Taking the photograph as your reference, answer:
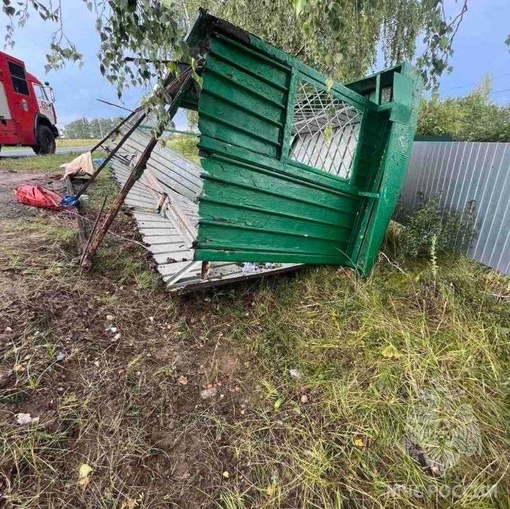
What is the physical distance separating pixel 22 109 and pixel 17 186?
227 inches

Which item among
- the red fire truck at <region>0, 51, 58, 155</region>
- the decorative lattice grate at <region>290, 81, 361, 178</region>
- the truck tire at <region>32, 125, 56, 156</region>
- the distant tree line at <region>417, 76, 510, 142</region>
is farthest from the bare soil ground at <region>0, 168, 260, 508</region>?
the truck tire at <region>32, 125, 56, 156</region>

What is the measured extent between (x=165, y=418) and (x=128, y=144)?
6.22 metres

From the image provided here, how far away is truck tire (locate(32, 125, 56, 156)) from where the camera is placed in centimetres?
989

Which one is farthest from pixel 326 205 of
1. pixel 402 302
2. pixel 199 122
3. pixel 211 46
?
pixel 211 46

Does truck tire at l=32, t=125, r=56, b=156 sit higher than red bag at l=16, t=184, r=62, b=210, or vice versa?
truck tire at l=32, t=125, r=56, b=156

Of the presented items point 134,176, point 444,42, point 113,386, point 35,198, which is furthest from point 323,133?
point 35,198

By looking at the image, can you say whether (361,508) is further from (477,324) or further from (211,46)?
(211,46)

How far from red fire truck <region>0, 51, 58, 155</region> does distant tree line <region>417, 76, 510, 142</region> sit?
37.7ft

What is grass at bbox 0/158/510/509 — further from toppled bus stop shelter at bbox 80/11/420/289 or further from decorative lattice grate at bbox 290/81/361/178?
decorative lattice grate at bbox 290/81/361/178

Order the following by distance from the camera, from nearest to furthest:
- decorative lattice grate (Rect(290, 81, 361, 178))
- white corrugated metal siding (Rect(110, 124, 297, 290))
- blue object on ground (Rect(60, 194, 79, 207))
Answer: white corrugated metal siding (Rect(110, 124, 297, 290))
decorative lattice grate (Rect(290, 81, 361, 178))
blue object on ground (Rect(60, 194, 79, 207))

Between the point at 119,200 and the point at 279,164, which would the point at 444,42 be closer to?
the point at 279,164

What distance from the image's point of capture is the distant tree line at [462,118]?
789 cm

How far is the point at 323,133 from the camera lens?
3.38m

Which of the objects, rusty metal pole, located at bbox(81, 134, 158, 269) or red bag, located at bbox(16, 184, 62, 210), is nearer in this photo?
rusty metal pole, located at bbox(81, 134, 158, 269)
